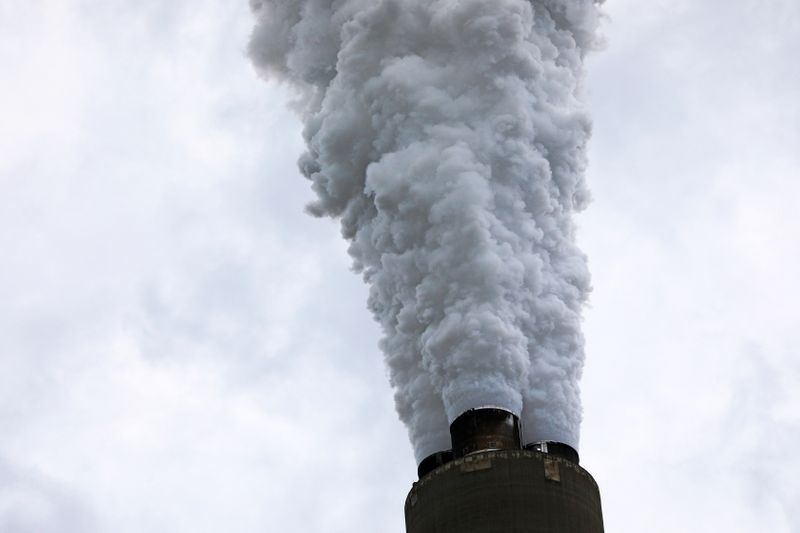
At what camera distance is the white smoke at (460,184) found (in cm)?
5762

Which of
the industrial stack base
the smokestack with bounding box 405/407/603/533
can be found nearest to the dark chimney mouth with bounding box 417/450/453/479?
the smokestack with bounding box 405/407/603/533

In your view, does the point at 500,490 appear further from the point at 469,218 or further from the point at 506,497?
the point at 469,218

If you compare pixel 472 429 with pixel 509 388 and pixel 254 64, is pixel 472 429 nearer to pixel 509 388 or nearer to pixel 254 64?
pixel 509 388

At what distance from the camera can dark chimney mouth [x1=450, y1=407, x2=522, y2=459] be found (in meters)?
55.3

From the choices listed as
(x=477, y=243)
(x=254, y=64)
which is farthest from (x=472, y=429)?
(x=254, y=64)

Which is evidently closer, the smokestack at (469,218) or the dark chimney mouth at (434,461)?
the smokestack at (469,218)

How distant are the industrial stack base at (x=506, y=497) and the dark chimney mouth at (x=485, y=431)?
3.12 ft

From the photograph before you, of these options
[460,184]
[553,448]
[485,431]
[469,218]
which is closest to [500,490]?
[485,431]

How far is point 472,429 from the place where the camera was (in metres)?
55.8

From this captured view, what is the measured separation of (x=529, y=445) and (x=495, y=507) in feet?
13.1

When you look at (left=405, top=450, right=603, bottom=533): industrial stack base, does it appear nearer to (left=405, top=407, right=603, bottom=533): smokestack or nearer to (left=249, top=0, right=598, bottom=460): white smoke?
(left=405, top=407, right=603, bottom=533): smokestack

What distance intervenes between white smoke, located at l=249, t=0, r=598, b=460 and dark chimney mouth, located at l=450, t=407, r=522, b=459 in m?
0.48

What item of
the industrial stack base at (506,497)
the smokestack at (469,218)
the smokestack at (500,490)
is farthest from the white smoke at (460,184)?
the industrial stack base at (506,497)

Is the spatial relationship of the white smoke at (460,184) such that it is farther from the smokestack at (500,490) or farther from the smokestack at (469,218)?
the smokestack at (500,490)
